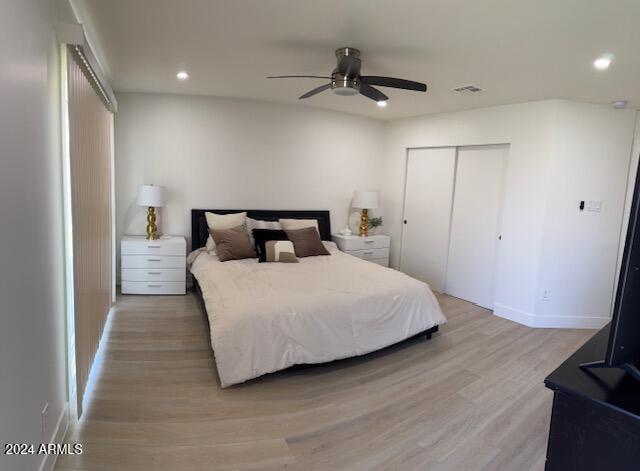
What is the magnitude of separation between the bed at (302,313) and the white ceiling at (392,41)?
1915 millimetres

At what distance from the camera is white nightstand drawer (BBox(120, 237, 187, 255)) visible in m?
4.48

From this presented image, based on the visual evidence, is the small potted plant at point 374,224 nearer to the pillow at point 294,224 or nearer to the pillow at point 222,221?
the pillow at point 294,224

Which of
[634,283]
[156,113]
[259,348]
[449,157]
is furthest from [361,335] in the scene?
[156,113]

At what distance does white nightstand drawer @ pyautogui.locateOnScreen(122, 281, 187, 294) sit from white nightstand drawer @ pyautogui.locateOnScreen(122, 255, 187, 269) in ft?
0.65

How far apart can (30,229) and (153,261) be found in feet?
10.0

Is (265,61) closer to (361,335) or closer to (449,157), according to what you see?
(361,335)

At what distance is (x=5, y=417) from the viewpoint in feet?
4.41

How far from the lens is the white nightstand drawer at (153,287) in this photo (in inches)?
181

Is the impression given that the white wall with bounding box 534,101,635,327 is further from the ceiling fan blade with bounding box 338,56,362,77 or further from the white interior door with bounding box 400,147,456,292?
the ceiling fan blade with bounding box 338,56,362,77

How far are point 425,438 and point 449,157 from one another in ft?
12.7

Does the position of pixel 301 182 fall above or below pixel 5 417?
above

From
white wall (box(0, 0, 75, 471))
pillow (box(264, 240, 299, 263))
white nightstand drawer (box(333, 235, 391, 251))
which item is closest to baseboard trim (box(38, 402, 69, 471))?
white wall (box(0, 0, 75, 471))

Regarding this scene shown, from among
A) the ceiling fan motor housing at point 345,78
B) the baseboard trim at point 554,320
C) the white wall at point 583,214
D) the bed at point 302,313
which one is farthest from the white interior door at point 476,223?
the ceiling fan motor housing at point 345,78

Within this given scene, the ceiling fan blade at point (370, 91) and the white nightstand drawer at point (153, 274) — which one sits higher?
the ceiling fan blade at point (370, 91)
